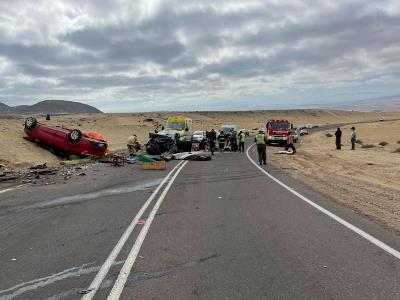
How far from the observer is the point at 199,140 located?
38875 mm

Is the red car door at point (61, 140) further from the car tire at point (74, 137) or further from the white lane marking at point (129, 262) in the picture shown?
the white lane marking at point (129, 262)

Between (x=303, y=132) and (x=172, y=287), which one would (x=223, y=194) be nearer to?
(x=172, y=287)

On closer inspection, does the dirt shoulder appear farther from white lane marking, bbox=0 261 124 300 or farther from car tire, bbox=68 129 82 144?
car tire, bbox=68 129 82 144

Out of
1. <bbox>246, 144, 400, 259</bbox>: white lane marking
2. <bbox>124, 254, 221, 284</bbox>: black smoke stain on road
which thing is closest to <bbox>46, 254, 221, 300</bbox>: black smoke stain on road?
<bbox>124, 254, 221, 284</bbox>: black smoke stain on road

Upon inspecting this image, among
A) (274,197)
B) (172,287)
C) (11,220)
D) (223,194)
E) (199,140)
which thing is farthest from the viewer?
(199,140)

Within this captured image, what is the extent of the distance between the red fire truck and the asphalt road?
2911cm

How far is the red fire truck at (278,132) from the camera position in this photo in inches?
1665

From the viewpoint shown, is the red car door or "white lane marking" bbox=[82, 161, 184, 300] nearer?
"white lane marking" bbox=[82, 161, 184, 300]

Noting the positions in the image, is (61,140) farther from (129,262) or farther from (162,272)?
(162,272)

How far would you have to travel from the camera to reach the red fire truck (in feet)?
139

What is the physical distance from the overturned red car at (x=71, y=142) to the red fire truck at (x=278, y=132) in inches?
698

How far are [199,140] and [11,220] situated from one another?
2900 cm

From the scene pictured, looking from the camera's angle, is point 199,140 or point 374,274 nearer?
point 374,274

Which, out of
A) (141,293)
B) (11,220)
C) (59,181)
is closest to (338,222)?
(141,293)
